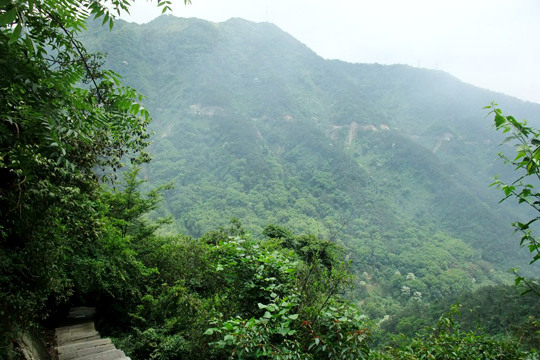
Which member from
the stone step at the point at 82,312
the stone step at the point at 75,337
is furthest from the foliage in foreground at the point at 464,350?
the stone step at the point at 82,312

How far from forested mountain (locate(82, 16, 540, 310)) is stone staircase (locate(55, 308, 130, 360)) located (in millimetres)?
43004

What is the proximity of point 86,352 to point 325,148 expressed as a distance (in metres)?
95.7

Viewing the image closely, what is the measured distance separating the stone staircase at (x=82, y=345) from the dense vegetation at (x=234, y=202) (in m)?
0.56

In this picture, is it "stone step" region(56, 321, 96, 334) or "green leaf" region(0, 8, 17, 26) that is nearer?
"green leaf" region(0, 8, 17, 26)

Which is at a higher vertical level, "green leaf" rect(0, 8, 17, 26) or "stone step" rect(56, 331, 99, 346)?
"green leaf" rect(0, 8, 17, 26)

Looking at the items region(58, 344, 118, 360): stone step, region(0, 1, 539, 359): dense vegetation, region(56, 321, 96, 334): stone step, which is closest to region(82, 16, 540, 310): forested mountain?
region(0, 1, 539, 359): dense vegetation

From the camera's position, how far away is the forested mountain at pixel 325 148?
6138 cm

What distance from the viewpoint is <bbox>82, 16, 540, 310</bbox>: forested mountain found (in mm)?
61375

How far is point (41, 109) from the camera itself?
5.04 feet

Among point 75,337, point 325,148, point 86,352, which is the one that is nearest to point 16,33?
point 86,352

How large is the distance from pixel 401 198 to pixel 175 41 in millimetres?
114216

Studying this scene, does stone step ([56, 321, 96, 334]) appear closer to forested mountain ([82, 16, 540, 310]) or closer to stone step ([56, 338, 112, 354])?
stone step ([56, 338, 112, 354])

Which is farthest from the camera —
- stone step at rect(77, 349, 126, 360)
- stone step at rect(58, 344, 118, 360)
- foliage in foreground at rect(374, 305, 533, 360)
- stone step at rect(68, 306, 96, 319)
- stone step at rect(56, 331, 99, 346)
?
stone step at rect(68, 306, 96, 319)

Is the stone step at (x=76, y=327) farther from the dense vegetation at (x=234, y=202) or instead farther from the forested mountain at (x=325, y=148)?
the forested mountain at (x=325, y=148)
